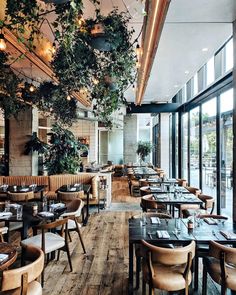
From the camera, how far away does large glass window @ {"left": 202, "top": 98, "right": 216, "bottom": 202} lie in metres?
7.33

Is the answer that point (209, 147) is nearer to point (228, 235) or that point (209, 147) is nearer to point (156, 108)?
point (228, 235)

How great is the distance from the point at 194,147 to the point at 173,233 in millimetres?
6399

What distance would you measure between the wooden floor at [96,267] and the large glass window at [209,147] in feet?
9.28

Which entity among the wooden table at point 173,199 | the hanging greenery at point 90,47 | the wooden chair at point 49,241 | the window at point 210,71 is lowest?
the wooden chair at point 49,241

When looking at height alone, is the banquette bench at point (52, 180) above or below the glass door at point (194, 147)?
below

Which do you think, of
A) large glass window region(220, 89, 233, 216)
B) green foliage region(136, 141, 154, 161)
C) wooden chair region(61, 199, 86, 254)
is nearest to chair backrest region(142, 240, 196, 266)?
wooden chair region(61, 199, 86, 254)

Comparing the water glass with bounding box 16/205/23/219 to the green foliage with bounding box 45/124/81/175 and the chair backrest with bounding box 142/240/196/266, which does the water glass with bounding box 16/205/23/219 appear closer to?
the chair backrest with bounding box 142/240/196/266

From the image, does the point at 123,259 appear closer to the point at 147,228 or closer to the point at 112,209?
the point at 147,228

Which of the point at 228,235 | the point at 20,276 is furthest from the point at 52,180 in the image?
the point at 20,276

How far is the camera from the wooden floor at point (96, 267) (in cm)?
360

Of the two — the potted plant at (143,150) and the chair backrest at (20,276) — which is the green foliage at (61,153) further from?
the potted plant at (143,150)

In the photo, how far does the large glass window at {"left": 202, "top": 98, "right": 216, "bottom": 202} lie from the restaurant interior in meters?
0.03

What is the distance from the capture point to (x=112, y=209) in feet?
26.9

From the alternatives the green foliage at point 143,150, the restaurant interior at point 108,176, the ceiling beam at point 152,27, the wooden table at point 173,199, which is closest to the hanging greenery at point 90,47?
the restaurant interior at point 108,176
